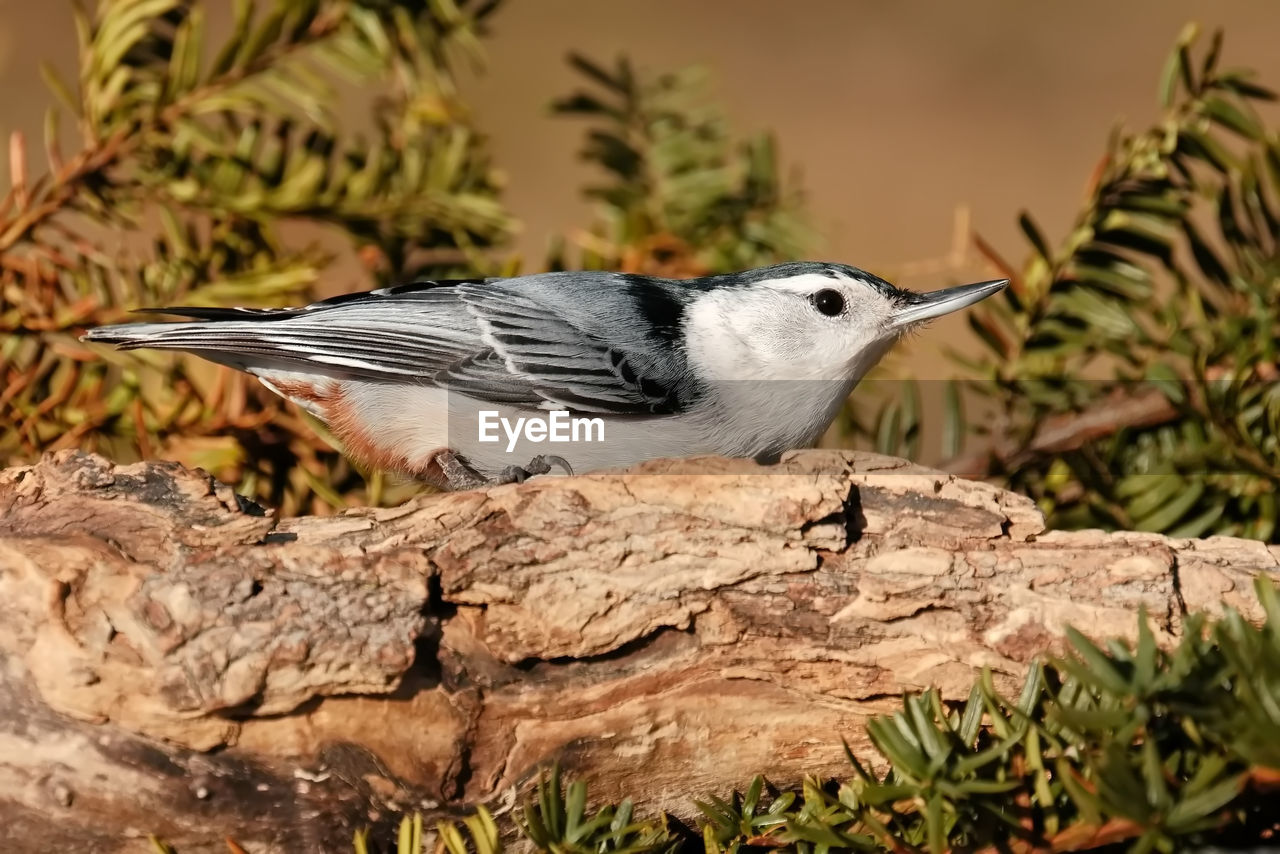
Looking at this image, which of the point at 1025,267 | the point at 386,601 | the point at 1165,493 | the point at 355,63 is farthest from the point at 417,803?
the point at 1025,267

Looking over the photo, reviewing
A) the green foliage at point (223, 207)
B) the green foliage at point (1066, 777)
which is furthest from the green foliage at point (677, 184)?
the green foliage at point (1066, 777)

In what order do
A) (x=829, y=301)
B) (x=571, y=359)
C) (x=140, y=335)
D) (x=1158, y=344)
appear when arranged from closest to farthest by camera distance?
(x=140, y=335) → (x=1158, y=344) → (x=571, y=359) → (x=829, y=301)

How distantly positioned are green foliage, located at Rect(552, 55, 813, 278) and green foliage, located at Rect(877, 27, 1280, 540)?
0.49 meters

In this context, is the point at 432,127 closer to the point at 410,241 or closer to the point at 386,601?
the point at 410,241

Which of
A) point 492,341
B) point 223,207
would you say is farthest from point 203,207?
point 492,341

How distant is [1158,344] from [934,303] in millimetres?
338

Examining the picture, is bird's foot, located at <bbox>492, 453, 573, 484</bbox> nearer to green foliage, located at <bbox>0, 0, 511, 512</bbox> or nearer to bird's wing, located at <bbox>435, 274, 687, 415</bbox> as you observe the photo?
bird's wing, located at <bbox>435, 274, 687, 415</bbox>

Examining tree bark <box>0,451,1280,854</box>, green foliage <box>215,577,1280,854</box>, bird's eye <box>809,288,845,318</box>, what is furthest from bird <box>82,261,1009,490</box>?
green foliage <box>215,577,1280,854</box>

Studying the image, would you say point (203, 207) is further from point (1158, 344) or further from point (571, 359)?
point (1158, 344)

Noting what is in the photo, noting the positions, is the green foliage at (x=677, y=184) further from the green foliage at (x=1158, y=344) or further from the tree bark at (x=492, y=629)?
the tree bark at (x=492, y=629)

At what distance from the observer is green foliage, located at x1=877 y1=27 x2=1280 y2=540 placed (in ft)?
4.74

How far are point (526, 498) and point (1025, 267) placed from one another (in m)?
1.07

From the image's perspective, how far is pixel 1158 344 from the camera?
1581mm

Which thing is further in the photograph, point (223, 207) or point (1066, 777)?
point (223, 207)
